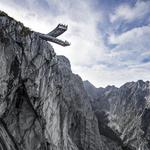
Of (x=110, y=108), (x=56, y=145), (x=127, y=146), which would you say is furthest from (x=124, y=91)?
(x=56, y=145)

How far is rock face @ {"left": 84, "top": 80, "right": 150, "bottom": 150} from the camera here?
140m

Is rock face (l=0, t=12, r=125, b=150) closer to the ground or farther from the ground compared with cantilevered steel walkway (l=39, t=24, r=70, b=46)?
closer to the ground

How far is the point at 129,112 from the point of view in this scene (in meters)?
164

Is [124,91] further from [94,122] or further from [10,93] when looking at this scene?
[10,93]

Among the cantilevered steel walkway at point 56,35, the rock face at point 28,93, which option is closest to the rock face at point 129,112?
the rock face at point 28,93

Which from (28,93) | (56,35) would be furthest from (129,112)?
(28,93)

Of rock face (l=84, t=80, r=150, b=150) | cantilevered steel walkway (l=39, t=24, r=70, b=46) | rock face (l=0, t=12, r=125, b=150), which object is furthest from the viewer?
rock face (l=84, t=80, r=150, b=150)

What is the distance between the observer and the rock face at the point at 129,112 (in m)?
140

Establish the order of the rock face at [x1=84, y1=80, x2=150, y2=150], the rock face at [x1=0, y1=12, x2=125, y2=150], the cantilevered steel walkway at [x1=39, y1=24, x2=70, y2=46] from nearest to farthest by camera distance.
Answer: the rock face at [x1=0, y1=12, x2=125, y2=150] < the cantilevered steel walkway at [x1=39, y1=24, x2=70, y2=46] < the rock face at [x1=84, y1=80, x2=150, y2=150]

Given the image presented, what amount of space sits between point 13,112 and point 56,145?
1548cm

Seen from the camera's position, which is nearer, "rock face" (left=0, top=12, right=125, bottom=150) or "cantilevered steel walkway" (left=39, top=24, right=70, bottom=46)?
"rock face" (left=0, top=12, right=125, bottom=150)

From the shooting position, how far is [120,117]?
167 meters

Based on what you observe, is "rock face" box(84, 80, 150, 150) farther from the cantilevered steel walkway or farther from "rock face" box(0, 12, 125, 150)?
the cantilevered steel walkway

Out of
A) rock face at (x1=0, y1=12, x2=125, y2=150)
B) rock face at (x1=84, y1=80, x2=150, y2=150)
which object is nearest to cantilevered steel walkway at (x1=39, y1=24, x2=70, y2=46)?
rock face at (x1=0, y1=12, x2=125, y2=150)
